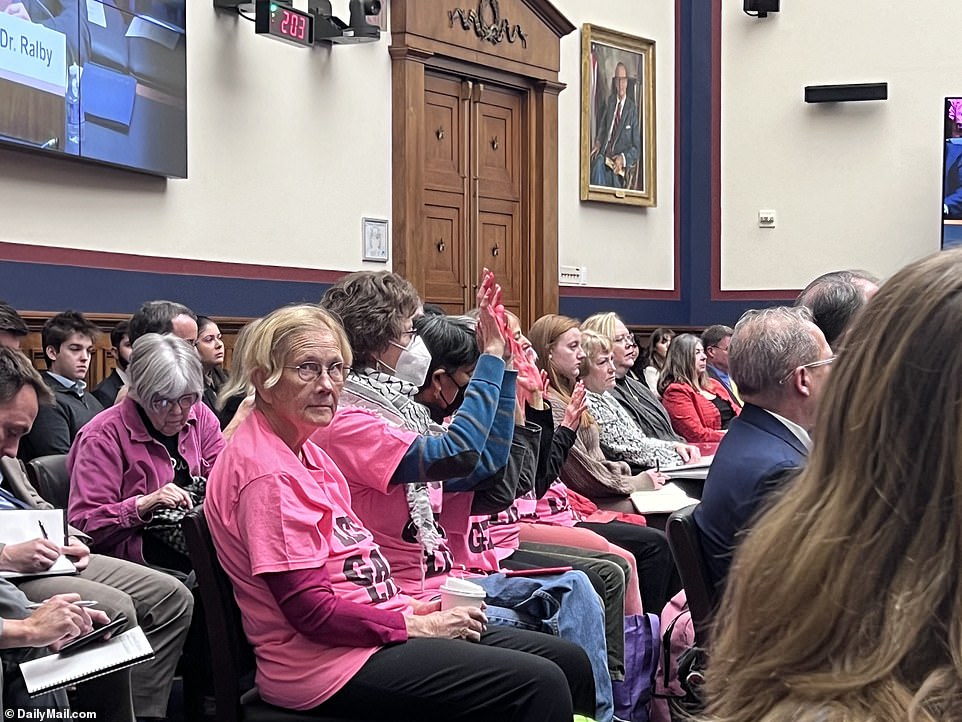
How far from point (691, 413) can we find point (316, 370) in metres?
4.64

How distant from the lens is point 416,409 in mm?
3477

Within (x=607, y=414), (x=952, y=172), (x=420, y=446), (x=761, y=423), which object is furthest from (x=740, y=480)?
(x=952, y=172)

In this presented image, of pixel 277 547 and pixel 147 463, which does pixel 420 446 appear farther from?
pixel 147 463

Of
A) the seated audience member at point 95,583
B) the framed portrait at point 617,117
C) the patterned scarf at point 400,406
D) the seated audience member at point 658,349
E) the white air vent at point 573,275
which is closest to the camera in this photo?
the seated audience member at point 95,583

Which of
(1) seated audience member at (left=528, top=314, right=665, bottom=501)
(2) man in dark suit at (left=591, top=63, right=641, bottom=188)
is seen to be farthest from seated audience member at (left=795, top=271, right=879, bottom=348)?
(2) man in dark suit at (left=591, top=63, right=641, bottom=188)

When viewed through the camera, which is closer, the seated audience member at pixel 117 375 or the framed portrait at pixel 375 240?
the seated audience member at pixel 117 375

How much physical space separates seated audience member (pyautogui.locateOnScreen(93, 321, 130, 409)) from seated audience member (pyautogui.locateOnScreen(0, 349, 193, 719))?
197cm

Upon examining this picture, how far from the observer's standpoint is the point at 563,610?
3.54 meters

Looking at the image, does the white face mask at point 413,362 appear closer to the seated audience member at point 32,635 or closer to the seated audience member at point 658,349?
the seated audience member at point 32,635

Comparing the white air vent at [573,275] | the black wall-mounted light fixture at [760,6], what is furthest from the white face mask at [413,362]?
the black wall-mounted light fixture at [760,6]

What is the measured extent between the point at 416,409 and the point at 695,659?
97cm

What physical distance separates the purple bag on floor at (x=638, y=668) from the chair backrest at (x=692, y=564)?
897mm

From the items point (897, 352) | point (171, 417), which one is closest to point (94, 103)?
point (171, 417)

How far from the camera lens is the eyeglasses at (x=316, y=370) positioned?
2.91 metres
